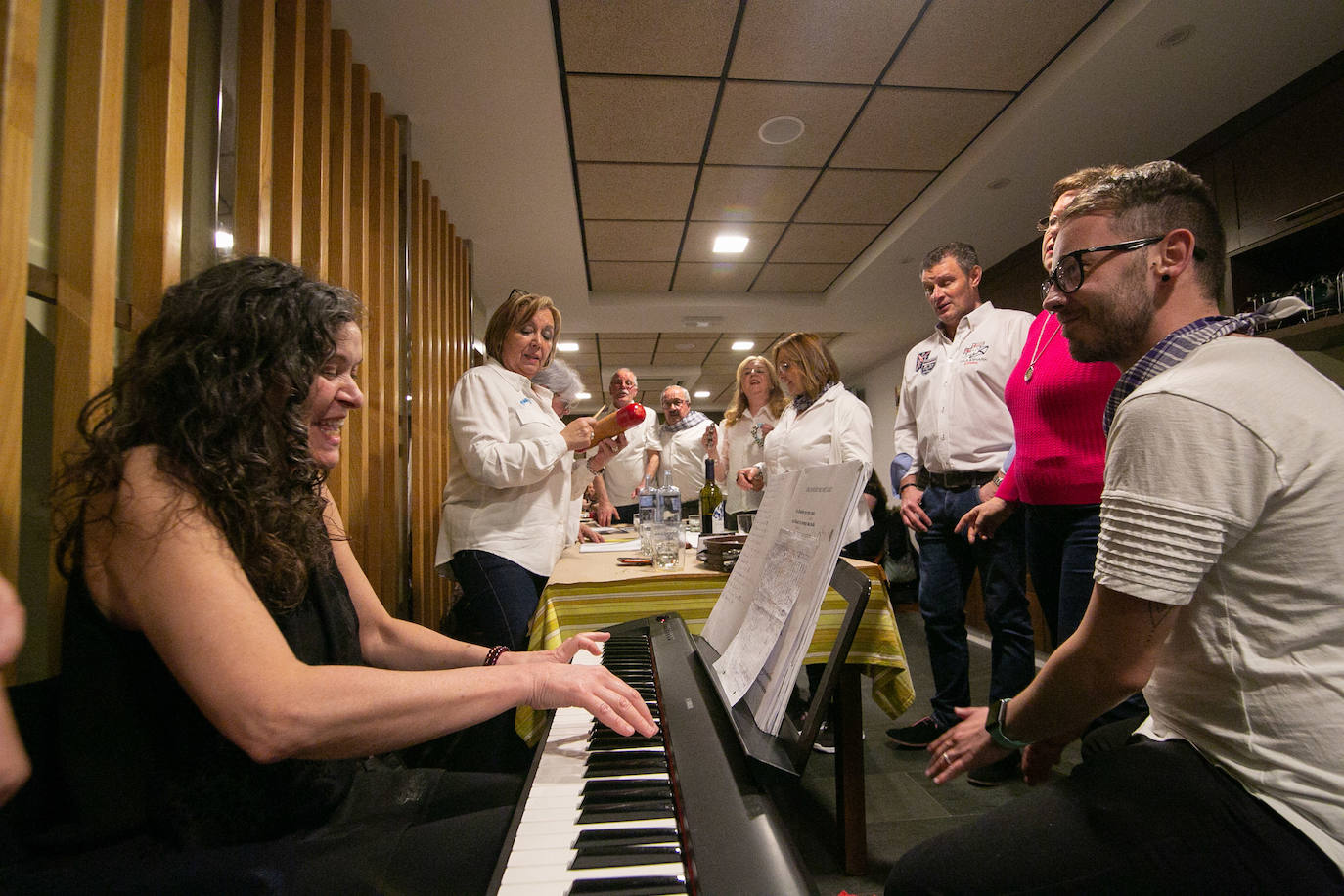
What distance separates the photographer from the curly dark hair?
0.78 m

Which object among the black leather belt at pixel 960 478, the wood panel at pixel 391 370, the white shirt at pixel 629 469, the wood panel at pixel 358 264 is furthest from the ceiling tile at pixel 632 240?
the black leather belt at pixel 960 478

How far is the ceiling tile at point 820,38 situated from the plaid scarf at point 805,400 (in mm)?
1314

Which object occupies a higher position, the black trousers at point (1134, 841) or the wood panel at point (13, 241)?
the wood panel at point (13, 241)

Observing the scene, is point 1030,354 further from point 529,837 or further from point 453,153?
point 453,153

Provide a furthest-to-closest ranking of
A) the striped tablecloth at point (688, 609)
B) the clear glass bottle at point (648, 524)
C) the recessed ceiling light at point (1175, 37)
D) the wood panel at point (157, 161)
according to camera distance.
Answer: the recessed ceiling light at point (1175, 37), the clear glass bottle at point (648, 524), the striped tablecloth at point (688, 609), the wood panel at point (157, 161)

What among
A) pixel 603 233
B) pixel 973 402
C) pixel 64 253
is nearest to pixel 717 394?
pixel 603 233

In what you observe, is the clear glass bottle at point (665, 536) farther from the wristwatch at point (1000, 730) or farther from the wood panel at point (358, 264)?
the wood panel at point (358, 264)

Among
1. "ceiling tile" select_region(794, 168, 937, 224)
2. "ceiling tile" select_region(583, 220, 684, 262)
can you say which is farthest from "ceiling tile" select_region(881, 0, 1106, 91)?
"ceiling tile" select_region(583, 220, 684, 262)

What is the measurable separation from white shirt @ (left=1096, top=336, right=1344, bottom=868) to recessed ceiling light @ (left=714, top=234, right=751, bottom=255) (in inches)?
152

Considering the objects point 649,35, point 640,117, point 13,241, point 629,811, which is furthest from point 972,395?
point 13,241

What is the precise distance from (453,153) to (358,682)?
310 cm

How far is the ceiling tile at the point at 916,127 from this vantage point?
111 inches

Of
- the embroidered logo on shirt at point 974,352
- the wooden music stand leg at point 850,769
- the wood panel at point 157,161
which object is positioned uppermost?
the wood panel at point 157,161

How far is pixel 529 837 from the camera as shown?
25.0 inches
